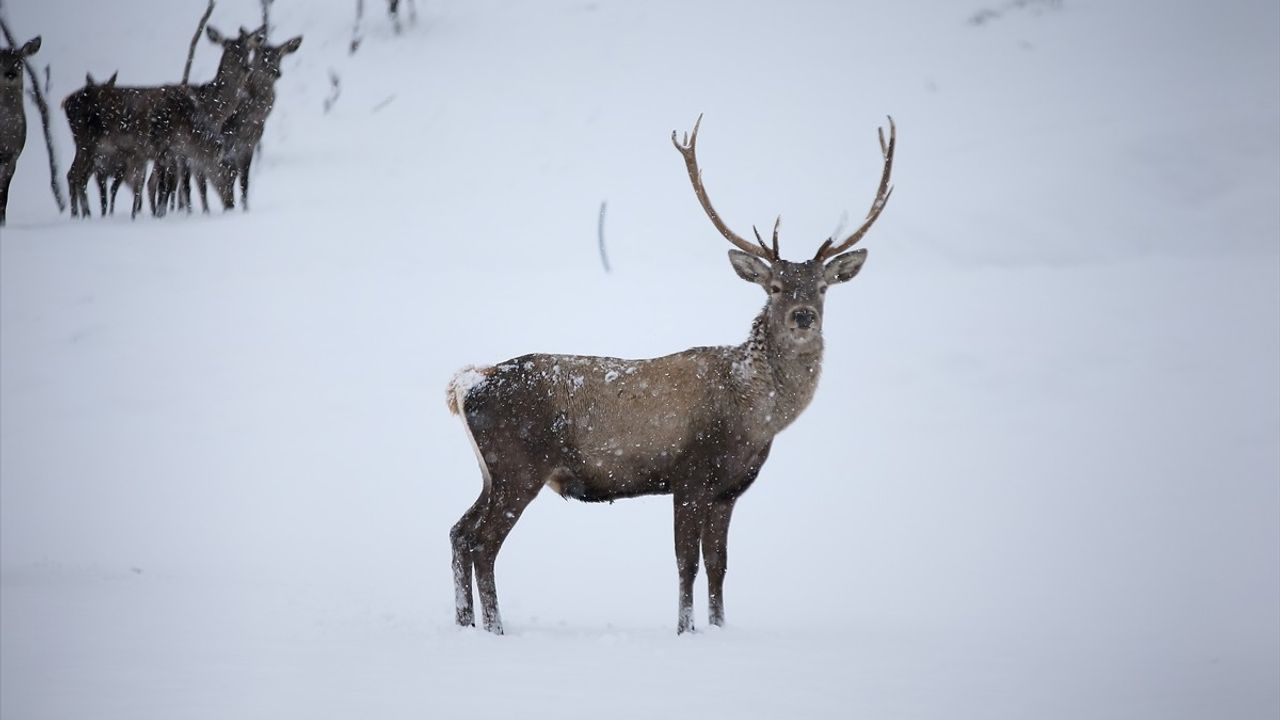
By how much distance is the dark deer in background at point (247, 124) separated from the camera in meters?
14.5

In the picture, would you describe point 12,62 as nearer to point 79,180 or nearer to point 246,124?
point 79,180

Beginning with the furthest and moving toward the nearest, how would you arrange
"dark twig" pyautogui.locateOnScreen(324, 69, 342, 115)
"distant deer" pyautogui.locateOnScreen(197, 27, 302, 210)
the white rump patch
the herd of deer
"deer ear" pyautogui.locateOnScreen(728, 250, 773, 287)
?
"dark twig" pyautogui.locateOnScreen(324, 69, 342, 115)
"distant deer" pyautogui.locateOnScreen(197, 27, 302, 210)
the herd of deer
"deer ear" pyautogui.locateOnScreen(728, 250, 773, 287)
the white rump patch

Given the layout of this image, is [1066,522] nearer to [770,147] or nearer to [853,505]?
[853,505]

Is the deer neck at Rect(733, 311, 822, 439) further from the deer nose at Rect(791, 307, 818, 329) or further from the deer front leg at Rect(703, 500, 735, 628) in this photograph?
the deer front leg at Rect(703, 500, 735, 628)

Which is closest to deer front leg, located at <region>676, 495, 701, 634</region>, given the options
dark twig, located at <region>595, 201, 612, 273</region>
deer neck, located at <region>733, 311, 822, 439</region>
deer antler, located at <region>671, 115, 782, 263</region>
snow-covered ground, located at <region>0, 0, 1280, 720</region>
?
snow-covered ground, located at <region>0, 0, 1280, 720</region>

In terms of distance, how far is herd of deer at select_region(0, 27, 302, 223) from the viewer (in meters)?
14.2

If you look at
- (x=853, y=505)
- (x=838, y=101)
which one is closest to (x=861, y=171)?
(x=838, y=101)

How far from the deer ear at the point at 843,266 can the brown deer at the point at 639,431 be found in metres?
0.21

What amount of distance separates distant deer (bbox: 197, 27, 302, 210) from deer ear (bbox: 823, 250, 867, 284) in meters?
9.28

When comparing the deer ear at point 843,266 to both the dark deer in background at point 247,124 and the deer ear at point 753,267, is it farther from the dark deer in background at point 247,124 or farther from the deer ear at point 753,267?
the dark deer in background at point 247,124

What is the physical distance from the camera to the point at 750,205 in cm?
1784

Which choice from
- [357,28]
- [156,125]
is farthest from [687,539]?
[357,28]

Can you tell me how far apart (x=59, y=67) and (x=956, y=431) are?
18.3 m

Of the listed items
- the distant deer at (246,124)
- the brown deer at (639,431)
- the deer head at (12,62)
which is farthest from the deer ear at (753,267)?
the deer head at (12,62)
